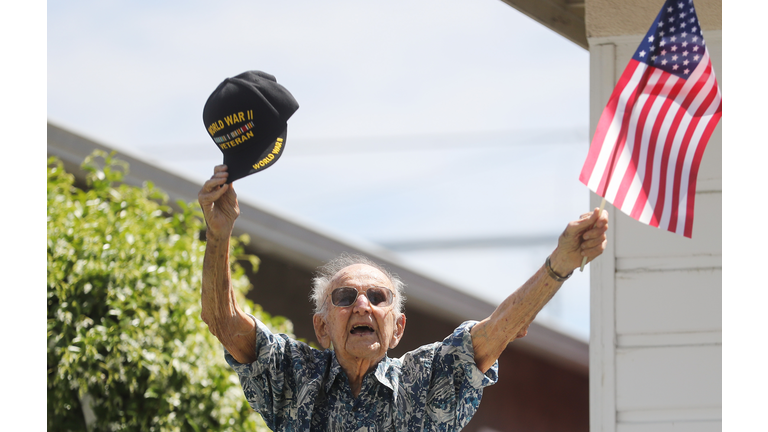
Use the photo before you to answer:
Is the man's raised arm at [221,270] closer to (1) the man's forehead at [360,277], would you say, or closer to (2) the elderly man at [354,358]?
(2) the elderly man at [354,358]

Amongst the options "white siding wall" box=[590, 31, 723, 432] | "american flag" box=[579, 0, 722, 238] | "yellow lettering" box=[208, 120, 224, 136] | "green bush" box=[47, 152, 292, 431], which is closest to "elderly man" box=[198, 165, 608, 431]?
"yellow lettering" box=[208, 120, 224, 136]

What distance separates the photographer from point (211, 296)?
2389 mm

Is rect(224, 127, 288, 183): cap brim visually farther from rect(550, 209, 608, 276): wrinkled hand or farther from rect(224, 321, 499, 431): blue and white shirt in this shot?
rect(550, 209, 608, 276): wrinkled hand

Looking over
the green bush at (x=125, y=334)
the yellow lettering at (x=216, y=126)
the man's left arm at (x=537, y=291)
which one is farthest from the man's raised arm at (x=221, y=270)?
the green bush at (x=125, y=334)

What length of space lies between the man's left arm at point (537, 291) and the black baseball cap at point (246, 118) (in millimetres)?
796

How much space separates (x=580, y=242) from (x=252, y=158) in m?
0.95

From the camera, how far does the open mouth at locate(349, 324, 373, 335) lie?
8.11 feet

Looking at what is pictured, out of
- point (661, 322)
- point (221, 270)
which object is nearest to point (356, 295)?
point (221, 270)

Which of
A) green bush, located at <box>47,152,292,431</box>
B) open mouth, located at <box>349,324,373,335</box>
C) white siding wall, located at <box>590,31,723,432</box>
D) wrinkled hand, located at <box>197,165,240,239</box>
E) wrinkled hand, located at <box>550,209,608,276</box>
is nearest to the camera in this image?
wrinkled hand, located at <box>550,209,608,276</box>

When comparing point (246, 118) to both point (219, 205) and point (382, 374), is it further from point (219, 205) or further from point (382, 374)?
point (382, 374)

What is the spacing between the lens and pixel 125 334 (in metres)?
4.29

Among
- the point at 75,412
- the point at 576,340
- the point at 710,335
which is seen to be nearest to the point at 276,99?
the point at 710,335

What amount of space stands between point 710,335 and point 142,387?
2.80 metres

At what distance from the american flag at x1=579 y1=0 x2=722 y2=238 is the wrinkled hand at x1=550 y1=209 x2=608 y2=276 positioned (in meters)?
A: 0.41
